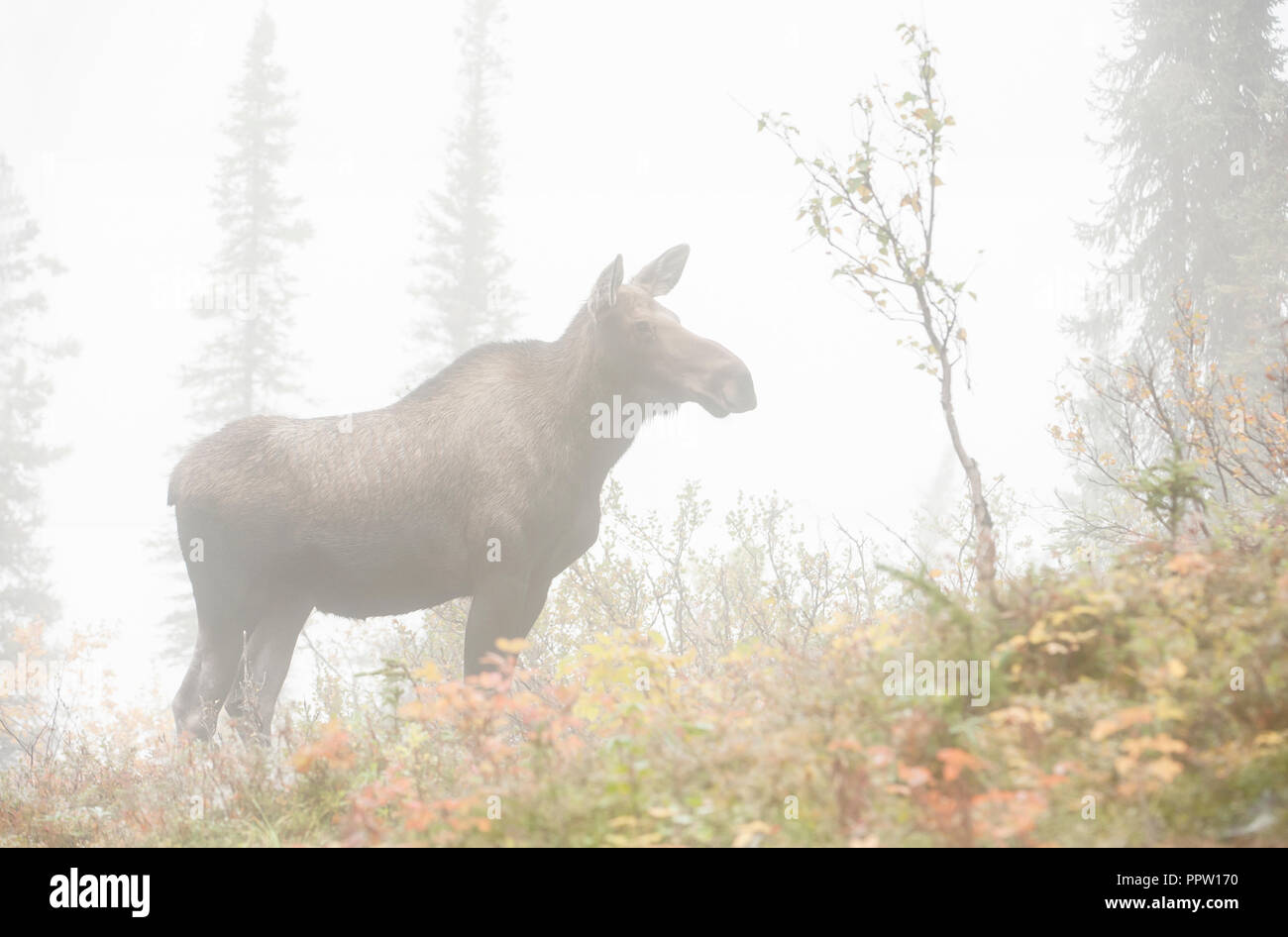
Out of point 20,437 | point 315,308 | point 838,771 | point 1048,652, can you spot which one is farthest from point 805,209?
point 315,308

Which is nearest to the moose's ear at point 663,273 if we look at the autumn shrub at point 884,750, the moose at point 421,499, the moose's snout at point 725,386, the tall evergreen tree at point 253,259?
the moose at point 421,499

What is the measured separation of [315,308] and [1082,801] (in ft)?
500

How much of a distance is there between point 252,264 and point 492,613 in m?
25.1

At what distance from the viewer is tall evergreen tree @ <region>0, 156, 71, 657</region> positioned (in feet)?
96.3

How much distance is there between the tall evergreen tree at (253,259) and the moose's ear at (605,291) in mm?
21758

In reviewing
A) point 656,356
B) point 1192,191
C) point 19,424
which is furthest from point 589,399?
point 19,424

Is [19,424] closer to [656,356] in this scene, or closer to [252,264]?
[252,264]

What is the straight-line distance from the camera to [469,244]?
3241 cm

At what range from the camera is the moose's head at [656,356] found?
25.7 ft

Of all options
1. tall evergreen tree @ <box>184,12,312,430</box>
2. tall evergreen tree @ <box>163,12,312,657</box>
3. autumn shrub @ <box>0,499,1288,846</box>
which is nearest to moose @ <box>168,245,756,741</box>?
autumn shrub @ <box>0,499,1288,846</box>

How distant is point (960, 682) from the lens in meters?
4.81

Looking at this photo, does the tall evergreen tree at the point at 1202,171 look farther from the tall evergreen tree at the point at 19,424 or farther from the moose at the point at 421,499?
the tall evergreen tree at the point at 19,424
